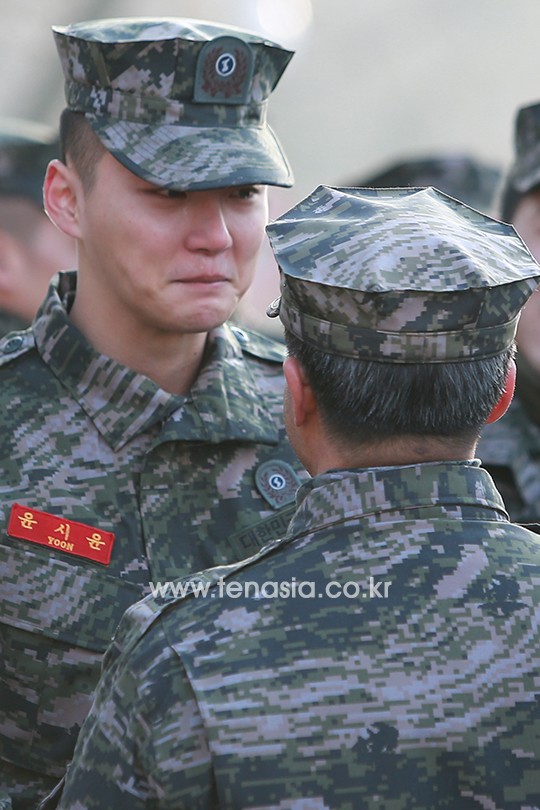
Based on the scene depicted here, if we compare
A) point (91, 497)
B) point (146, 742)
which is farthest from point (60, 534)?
point (146, 742)

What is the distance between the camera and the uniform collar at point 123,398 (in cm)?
288

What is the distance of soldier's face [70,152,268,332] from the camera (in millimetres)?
2799

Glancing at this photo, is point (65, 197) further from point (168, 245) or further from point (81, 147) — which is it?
point (168, 245)


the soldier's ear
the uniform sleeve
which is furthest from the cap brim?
the uniform sleeve

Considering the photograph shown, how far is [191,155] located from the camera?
278 centimetres

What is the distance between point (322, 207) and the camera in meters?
2.15

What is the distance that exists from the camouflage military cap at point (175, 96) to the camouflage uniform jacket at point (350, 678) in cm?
102

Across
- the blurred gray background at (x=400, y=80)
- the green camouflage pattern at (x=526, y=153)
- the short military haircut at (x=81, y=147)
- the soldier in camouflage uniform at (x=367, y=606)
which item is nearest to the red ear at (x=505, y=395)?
the soldier in camouflage uniform at (x=367, y=606)

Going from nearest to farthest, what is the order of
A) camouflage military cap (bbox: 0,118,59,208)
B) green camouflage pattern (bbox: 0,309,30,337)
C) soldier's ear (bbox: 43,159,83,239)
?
soldier's ear (bbox: 43,159,83,239) → green camouflage pattern (bbox: 0,309,30,337) → camouflage military cap (bbox: 0,118,59,208)

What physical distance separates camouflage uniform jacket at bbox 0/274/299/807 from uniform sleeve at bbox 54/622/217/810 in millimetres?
712

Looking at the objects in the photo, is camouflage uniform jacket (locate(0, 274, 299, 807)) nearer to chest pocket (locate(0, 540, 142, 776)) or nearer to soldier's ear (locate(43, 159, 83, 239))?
chest pocket (locate(0, 540, 142, 776))

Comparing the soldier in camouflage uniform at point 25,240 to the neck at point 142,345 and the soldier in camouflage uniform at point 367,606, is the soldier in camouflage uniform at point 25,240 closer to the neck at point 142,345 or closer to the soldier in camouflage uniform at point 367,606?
the neck at point 142,345

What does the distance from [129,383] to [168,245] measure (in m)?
0.31

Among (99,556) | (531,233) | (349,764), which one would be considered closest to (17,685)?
(99,556)
